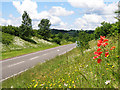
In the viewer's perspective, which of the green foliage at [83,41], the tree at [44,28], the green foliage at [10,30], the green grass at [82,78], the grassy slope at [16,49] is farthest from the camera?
the tree at [44,28]

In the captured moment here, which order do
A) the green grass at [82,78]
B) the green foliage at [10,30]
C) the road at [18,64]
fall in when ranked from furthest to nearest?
1. the green foliage at [10,30]
2. the road at [18,64]
3. the green grass at [82,78]

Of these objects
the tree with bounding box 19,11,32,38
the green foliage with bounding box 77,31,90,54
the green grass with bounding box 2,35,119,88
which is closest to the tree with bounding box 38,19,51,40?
the tree with bounding box 19,11,32,38

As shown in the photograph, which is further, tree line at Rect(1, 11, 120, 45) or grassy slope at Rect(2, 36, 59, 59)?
grassy slope at Rect(2, 36, 59, 59)

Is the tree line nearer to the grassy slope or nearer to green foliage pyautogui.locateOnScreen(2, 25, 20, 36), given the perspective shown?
green foliage pyautogui.locateOnScreen(2, 25, 20, 36)

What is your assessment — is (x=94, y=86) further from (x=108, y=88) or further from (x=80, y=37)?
(x=80, y=37)

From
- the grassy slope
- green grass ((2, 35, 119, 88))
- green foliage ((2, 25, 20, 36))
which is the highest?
green foliage ((2, 25, 20, 36))

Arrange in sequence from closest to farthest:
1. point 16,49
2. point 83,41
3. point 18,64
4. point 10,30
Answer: point 83,41 → point 18,64 → point 16,49 → point 10,30

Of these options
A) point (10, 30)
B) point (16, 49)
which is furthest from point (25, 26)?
point (16, 49)

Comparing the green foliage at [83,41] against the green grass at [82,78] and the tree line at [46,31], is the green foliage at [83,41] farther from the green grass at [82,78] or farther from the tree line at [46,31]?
the green grass at [82,78]

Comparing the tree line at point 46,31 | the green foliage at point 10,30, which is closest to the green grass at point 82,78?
the tree line at point 46,31

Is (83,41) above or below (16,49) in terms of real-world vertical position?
above

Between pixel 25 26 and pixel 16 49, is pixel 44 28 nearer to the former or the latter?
pixel 25 26

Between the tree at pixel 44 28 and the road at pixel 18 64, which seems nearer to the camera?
the road at pixel 18 64

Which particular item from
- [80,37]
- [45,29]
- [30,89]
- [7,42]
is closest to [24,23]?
[7,42]
